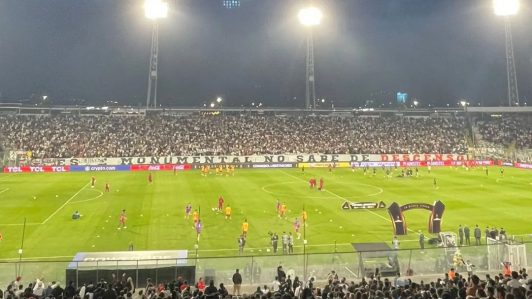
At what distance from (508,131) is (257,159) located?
5391cm

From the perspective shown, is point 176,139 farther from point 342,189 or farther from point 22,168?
point 342,189

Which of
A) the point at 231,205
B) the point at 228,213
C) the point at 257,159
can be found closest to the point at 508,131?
the point at 257,159

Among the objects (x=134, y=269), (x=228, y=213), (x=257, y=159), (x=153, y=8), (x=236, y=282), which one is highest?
(x=153, y=8)

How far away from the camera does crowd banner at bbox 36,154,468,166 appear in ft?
245

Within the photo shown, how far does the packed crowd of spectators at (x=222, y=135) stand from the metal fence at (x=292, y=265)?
63.1 m

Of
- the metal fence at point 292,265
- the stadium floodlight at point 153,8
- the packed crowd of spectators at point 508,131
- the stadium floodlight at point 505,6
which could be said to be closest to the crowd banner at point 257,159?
the packed crowd of spectators at point 508,131

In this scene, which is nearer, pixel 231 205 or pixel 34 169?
pixel 231 205

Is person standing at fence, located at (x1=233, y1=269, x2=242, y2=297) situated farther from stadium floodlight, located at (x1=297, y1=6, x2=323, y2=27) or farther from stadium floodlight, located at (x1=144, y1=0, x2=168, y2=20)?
stadium floodlight, located at (x1=297, y1=6, x2=323, y2=27)

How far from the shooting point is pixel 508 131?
95375 mm

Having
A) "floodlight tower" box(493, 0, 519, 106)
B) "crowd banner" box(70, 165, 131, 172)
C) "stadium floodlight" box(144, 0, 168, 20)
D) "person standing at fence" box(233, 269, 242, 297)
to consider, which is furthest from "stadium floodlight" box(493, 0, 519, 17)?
"person standing at fence" box(233, 269, 242, 297)

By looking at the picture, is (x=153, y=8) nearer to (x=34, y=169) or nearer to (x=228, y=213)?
(x=34, y=169)

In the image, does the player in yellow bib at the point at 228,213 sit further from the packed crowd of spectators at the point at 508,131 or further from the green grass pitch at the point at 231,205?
the packed crowd of spectators at the point at 508,131

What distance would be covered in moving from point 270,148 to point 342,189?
121 ft

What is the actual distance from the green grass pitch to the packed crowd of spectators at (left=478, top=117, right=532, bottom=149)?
1283 inches
